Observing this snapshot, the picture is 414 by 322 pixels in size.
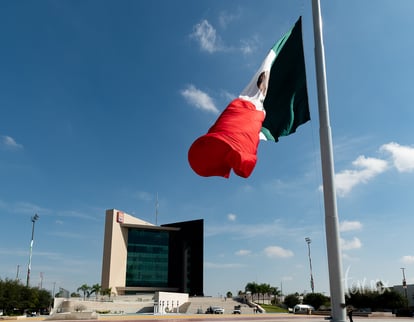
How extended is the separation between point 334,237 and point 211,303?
67.3 meters

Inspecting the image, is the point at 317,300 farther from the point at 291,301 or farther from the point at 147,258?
the point at 147,258

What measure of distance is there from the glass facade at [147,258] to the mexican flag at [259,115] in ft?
251

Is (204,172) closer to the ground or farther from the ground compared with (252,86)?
closer to the ground

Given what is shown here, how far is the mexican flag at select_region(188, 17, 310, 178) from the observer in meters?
7.89

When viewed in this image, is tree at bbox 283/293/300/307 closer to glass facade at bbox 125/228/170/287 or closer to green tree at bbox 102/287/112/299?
glass facade at bbox 125/228/170/287

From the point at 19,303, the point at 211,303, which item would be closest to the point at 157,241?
the point at 211,303

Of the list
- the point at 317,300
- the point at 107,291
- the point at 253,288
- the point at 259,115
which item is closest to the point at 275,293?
the point at 253,288

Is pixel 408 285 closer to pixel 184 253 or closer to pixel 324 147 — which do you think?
pixel 184 253

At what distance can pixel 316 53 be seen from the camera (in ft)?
30.2

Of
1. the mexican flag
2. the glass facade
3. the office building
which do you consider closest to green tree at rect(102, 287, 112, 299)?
the office building

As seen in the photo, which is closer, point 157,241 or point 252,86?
point 252,86

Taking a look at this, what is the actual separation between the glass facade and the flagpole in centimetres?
7823

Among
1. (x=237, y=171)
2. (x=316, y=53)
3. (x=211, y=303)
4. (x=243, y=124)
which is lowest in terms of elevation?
(x=211, y=303)

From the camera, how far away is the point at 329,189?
26.6 ft
